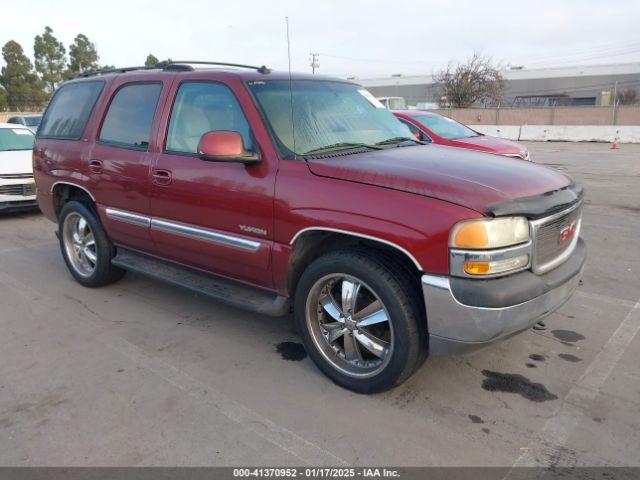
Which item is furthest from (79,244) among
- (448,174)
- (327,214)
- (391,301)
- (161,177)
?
(448,174)

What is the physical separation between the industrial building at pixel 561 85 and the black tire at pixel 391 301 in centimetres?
6108

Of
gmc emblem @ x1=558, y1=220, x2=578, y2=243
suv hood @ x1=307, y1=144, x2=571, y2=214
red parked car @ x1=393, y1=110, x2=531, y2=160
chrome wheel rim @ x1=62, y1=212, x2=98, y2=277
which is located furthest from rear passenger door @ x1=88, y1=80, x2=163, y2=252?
red parked car @ x1=393, y1=110, x2=531, y2=160

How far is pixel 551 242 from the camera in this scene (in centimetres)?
302

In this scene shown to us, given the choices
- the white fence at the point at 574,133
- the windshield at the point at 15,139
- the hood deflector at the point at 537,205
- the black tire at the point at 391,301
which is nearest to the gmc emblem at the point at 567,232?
the hood deflector at the point at 537,205

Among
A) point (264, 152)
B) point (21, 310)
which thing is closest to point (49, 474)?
point (264, 152)

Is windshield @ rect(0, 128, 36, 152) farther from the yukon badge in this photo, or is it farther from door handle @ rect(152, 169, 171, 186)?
the yukon badge

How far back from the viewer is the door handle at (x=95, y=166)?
14.9 ft

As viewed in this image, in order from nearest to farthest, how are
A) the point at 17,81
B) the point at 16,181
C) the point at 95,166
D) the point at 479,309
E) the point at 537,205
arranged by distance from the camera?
the point at 479,309
the point at 537,205
the point at 95,166
the point at 16,181
the point at 17,81

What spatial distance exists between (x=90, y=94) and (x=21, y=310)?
2088 mm

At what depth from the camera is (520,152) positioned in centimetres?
891

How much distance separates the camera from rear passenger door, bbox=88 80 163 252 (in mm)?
4176

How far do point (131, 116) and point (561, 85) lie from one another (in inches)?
2823

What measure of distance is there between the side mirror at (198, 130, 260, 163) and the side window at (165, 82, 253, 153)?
210 mm

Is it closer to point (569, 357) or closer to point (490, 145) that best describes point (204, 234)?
point (569, 357)
